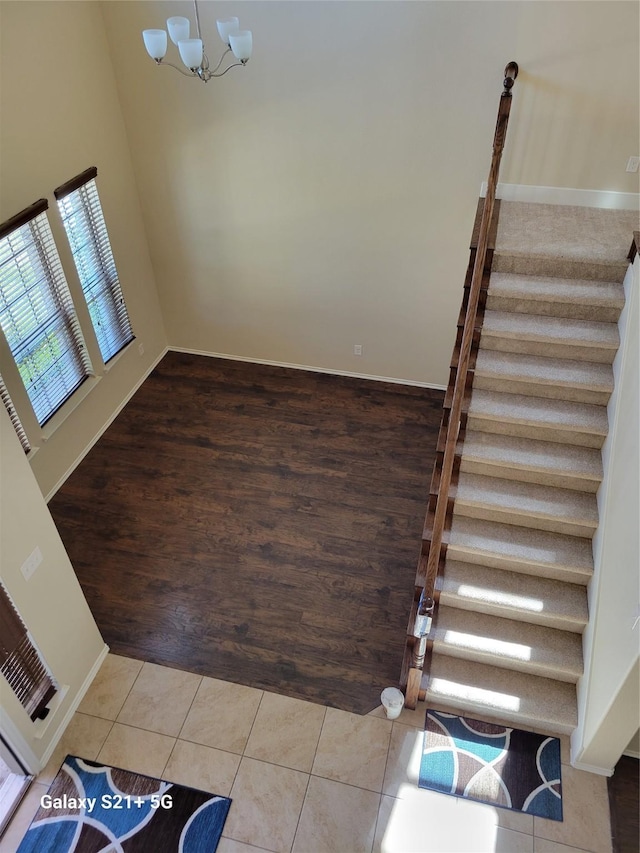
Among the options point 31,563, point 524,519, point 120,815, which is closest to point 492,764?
point 524,519

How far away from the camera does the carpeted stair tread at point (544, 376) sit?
13.9 ft

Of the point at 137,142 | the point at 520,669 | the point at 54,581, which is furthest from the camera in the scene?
the point at 137,142

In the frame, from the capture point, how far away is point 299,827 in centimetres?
360

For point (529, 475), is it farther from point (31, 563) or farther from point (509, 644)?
point (31, 563)

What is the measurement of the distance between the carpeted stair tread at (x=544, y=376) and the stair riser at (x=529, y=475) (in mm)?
556

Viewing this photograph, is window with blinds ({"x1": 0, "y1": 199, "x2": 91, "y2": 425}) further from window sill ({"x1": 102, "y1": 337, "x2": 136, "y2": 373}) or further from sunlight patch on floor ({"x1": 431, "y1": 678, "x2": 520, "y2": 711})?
sunlight patch on floor ({"x1": 431, "y1": 678, "x2": 520, "y2": 711})

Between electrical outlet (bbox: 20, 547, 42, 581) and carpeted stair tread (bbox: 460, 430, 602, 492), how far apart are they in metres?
2.75

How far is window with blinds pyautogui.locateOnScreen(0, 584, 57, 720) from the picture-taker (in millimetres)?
3401

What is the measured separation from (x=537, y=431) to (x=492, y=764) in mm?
2154

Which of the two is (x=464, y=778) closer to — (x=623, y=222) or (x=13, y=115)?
(x=623, y=222)

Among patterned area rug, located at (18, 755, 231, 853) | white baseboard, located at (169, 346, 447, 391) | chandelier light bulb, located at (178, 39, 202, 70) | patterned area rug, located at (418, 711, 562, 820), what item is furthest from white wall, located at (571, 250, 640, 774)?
chandelier light bulb, located at (178, 39, 202, 70)

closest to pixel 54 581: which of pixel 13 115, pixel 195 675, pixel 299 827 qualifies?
pixel 195 675

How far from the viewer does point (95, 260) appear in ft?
19.0

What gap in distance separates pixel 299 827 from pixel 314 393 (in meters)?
4.13
